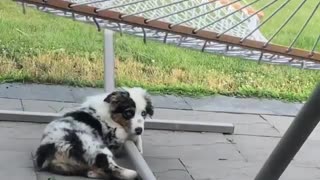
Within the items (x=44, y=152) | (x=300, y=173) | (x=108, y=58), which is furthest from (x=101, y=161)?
(x=300, y=173)

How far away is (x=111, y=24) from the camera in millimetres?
2619

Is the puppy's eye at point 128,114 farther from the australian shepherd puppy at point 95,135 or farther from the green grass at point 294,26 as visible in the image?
the green grass at point 294,26

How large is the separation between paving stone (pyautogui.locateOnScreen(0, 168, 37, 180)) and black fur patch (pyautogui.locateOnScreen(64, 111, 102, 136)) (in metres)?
0.27

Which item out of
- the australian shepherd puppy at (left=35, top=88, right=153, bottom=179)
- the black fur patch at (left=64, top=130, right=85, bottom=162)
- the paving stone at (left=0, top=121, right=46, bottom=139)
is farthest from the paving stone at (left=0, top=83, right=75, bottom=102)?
the black fur patch at (left=64, top=130, right=85, bottom=162)

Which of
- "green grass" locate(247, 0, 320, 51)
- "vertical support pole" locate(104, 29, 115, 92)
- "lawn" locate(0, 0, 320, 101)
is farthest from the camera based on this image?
"green grass" locate(247, 0, 320, 51)

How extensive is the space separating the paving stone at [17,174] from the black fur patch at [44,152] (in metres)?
0.05

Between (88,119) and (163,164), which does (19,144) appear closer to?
(88,119)

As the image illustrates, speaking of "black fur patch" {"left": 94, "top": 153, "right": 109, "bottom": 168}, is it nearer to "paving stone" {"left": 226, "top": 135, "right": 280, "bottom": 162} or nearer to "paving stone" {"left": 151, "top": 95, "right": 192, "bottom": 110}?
"paving stone" {"left": 226, "top": 135, "right": 280, "bottom": 162}

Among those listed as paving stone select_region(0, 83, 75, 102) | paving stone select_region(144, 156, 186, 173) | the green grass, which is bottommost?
paving stone select_region(144, 156, 186, 173)

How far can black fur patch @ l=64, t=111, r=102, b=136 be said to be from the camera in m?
2.95

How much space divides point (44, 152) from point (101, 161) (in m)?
0.22

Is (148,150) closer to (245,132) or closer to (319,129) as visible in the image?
(245,132)

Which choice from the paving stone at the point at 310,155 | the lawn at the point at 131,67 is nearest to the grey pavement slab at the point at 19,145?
the lawn at the point at 131,67

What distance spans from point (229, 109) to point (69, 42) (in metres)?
1.33
